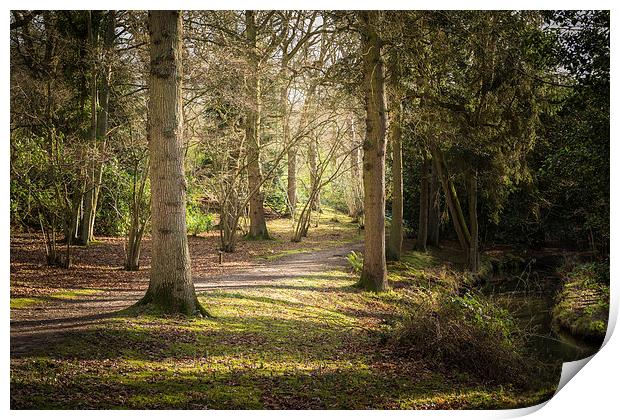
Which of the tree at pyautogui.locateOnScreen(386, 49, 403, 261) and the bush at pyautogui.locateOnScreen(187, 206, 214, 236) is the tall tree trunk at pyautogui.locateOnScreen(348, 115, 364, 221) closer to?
the tree at pyautogui.locateOnScreen(386, 49, 403, 261)

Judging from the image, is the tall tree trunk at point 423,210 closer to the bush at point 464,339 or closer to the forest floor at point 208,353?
the forest floor at point 208,353

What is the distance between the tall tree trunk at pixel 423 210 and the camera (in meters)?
11.2

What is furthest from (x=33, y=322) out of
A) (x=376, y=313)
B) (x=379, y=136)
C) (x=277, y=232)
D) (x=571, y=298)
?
(x=277, y=232)

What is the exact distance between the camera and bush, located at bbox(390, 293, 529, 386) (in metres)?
5.64

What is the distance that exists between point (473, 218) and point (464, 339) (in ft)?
15.1

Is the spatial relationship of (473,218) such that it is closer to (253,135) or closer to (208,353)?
(253,135)

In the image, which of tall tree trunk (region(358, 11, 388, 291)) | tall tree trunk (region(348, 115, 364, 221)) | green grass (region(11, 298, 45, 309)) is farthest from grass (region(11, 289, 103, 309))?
tall tree trunk (region(348, 115, 364, 221))

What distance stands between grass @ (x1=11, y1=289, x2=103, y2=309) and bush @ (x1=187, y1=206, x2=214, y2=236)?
3.35 metres

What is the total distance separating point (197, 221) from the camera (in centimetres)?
995

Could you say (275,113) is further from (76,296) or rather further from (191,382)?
(191,382)

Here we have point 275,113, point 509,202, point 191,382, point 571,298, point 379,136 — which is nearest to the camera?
point 191,382

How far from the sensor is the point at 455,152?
10336 millimetres

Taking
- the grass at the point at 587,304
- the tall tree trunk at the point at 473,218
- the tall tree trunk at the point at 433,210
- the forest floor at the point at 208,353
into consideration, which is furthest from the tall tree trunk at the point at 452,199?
the grass at the point at 587,304

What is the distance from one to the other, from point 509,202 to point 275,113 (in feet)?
13.9
